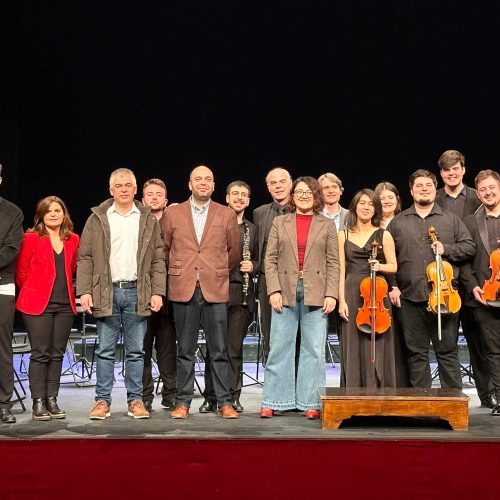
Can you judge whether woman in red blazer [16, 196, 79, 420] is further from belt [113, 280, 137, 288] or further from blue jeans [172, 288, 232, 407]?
blue jeans [172, 288, 232, 407]

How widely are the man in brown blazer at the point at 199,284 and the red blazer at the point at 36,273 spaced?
644mm

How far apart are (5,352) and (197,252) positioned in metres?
1.25

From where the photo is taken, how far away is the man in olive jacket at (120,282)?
434 centimetres

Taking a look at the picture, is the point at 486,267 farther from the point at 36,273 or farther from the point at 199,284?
the point at 36,273

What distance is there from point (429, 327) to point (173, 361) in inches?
65.3

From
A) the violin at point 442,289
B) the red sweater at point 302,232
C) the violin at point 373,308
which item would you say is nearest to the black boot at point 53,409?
the red sweater at point 302,232

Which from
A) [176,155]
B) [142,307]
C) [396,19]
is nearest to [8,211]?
[142,307]

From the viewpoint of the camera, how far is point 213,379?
4.51 meters

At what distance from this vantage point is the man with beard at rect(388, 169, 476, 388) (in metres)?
4.62

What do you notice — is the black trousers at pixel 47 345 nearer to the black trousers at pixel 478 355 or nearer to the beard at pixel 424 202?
the beard at pixel 424 202

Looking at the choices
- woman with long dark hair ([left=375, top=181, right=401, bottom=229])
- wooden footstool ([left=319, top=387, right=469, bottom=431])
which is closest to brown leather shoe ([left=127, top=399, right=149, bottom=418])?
wooden footstool ([left=319, top=387, right=469, bottom=431])

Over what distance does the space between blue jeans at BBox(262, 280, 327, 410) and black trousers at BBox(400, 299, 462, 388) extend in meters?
0.58

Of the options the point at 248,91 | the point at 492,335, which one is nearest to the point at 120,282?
the point at 492,335

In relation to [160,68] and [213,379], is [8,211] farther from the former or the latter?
[160,68]
